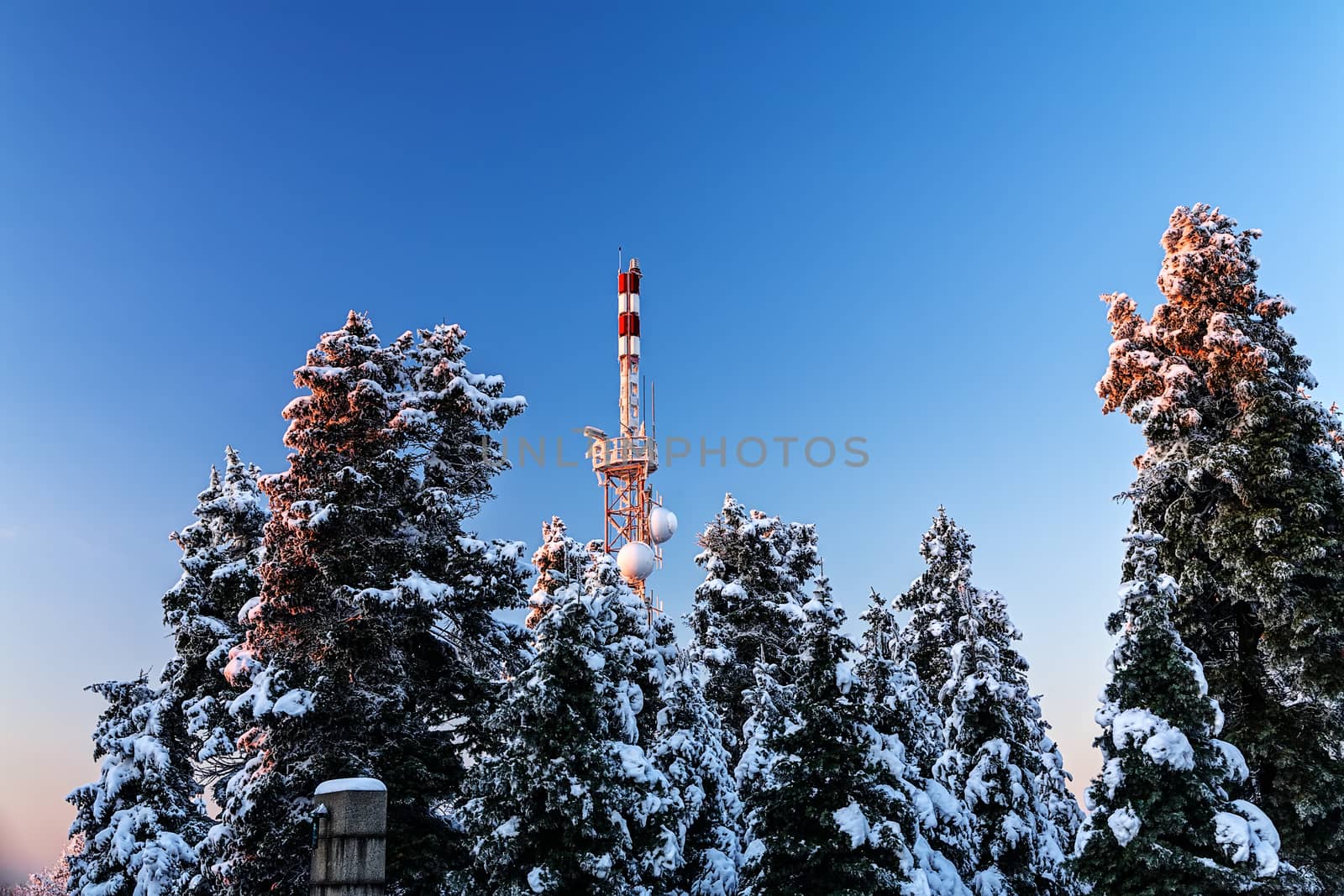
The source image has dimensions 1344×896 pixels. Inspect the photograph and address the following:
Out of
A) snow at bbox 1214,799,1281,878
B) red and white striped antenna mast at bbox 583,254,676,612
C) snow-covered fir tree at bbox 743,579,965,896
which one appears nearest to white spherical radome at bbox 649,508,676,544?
red and white striped antenna mast at bbox 583,254,676,612

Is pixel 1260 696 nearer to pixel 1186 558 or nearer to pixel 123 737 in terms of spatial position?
pixel 1186 558

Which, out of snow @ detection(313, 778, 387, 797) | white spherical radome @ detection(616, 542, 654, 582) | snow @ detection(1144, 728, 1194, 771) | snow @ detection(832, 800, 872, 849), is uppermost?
white spherical radome @ detection(616, 542, 654, 582)

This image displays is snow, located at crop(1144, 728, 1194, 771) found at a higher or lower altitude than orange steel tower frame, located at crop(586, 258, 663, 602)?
lower

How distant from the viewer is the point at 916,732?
2444 centimetres

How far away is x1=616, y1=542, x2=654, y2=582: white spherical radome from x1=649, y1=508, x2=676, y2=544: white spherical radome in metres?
4.17

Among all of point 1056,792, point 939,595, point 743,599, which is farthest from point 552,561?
point 1056,792

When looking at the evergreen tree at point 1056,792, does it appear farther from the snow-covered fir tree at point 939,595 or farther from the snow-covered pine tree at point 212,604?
the snow-covered pine tree at point 212,604

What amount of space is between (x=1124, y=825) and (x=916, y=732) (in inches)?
259

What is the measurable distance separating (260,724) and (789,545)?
15652 mm

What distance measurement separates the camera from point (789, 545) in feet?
103

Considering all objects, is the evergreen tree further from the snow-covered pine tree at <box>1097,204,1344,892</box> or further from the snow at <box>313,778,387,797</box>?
the snow at <box>313,778,387,797</box>

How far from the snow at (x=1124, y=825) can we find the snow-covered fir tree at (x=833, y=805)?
3.25 m

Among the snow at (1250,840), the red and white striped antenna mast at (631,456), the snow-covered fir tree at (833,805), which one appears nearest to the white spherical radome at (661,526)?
the red and white striped antenna mast at (631,456)

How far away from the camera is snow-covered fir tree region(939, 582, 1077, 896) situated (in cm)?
2422
